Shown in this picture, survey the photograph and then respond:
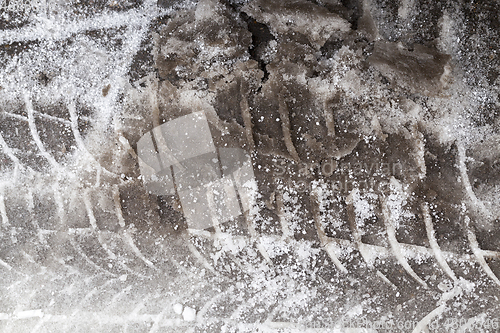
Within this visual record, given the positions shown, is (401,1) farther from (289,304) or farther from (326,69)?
(289,304)

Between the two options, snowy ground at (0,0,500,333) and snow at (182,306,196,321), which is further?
snow at (182,306,196,321)

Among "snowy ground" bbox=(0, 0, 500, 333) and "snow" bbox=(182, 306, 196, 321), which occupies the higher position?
"snowy ground" bbox=(0, 0, 500, 333)

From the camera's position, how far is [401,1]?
234 centimetres

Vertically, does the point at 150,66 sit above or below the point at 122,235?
above

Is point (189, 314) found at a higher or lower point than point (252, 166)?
lower

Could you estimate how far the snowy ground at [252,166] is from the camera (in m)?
2.32

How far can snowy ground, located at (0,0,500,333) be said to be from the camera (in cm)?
232

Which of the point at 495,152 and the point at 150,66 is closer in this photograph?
the point at 495,152

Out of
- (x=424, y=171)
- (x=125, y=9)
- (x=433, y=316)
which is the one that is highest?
(x=125, y=9)

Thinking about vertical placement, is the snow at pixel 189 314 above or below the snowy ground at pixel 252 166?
below

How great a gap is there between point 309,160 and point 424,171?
31.7 inches

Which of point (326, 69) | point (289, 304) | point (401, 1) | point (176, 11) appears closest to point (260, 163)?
point (326, 69)

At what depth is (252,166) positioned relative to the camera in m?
2.39

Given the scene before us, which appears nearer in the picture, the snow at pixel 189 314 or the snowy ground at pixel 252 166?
the snowy ground at pixel 252 166
